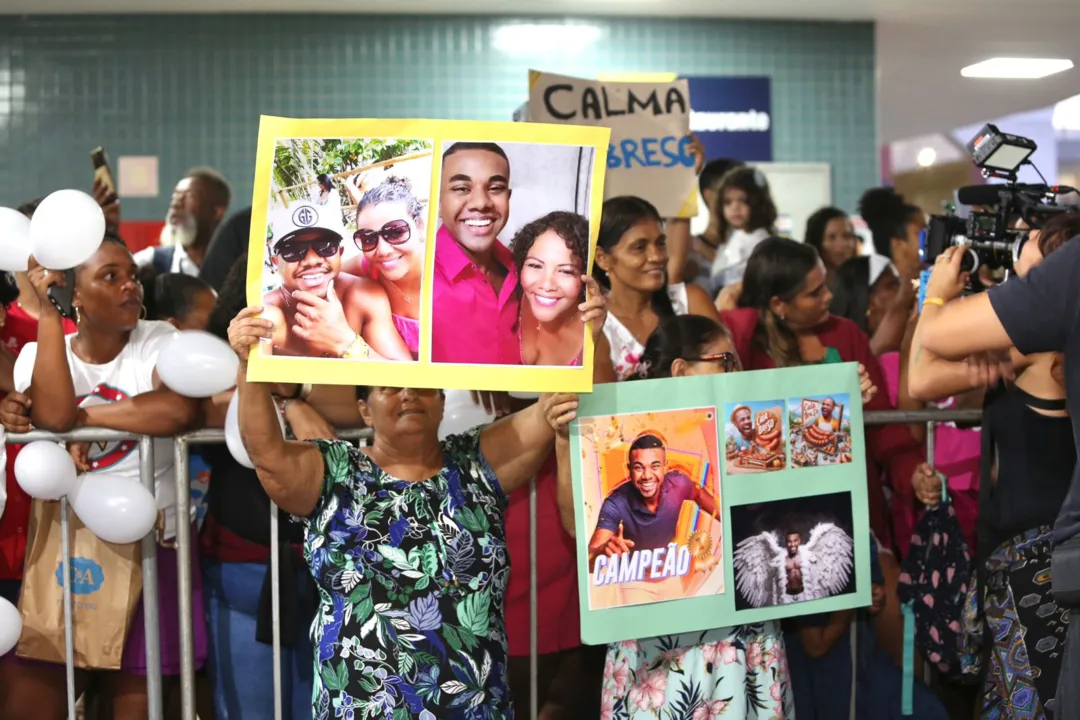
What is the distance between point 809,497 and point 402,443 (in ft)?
3.22

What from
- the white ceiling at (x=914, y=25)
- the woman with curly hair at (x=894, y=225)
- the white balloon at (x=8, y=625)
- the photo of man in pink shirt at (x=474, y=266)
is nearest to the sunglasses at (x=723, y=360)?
the photo of man in pink shirt at (x=474, y=266)

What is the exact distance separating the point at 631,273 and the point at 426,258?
117 cm

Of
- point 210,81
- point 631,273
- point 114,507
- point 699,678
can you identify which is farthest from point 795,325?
point 210,81

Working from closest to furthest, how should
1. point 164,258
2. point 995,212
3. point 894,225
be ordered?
point 995,212, point 164,258, point 894,225

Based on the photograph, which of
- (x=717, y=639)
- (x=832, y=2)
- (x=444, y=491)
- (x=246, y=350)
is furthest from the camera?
(x=832, y=2)

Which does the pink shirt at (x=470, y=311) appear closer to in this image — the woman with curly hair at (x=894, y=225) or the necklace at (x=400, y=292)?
the necklace at (x=400, y=292)

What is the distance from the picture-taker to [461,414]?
333cm

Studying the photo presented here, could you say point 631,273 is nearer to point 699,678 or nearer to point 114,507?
point 699,678

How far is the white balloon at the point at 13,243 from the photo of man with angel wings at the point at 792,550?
1849mm

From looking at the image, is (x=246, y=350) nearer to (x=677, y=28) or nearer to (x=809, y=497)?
(x=809, y=497)

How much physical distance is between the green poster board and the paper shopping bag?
4.26 feet

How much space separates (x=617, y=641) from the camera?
9.20 feet

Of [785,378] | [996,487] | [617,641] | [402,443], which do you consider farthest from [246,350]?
[996,487]

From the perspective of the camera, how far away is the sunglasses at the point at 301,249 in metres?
2.53
